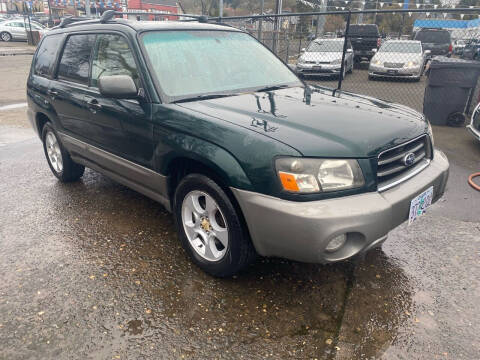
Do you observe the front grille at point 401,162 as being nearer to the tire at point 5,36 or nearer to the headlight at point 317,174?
the headlight at point 317,174

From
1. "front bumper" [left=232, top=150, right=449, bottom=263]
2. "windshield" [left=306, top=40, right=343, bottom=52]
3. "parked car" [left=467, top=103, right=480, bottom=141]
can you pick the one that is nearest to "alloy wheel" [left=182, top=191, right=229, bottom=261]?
"front bumper" [left=232, top=150, right=449, bottom=263]

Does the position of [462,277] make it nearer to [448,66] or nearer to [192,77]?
[192,77]

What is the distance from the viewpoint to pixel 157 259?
3123 millimetres

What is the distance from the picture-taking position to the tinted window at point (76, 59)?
3719 millimetres

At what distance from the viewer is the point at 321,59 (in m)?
13.0

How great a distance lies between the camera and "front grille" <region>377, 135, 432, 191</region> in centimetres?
246

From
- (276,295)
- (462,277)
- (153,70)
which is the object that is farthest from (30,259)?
(462,277)

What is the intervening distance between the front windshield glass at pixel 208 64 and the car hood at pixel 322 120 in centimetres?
24

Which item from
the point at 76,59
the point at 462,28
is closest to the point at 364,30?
the point at 462,28

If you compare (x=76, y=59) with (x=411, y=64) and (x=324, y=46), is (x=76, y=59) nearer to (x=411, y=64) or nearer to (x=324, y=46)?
(x=324, y=46)

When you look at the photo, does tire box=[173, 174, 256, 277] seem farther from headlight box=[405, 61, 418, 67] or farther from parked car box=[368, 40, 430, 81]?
headlight box=[405, 61, 418, 67]

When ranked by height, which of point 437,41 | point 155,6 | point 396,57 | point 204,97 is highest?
point 155,6

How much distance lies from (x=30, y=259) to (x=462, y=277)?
10.9ft

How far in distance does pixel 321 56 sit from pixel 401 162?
11.3 meters
